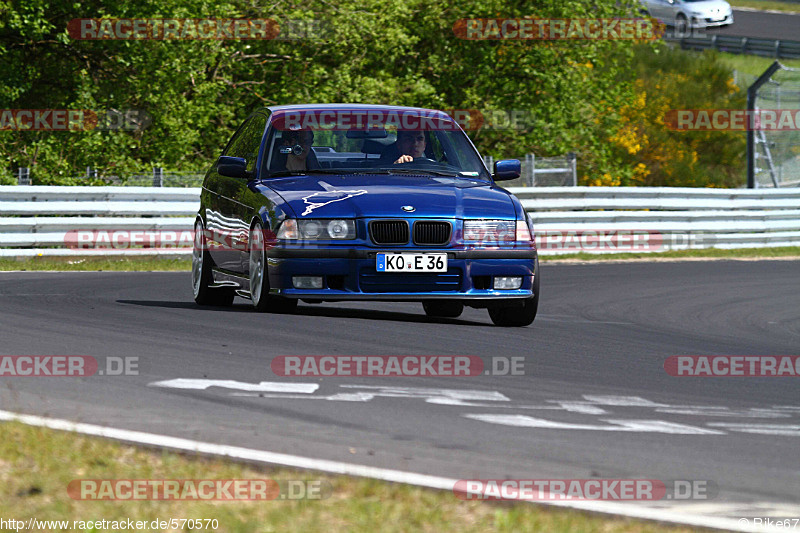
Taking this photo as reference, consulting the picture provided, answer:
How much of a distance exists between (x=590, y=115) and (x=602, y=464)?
79.9 ft

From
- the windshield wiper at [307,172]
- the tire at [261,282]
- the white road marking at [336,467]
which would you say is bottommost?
the tire at [261,282]

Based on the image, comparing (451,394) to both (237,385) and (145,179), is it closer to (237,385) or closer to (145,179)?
(237,385)

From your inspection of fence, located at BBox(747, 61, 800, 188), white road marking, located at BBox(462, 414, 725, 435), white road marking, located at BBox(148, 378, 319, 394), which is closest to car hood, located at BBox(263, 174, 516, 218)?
white road marking, located at BBox(148, 378, 319, 394)

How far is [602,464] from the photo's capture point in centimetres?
511

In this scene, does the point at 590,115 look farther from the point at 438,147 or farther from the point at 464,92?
the point at 438,147

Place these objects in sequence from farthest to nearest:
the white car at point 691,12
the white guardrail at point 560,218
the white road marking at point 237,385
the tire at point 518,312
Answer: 1. the white car at point 691,12
2. the white guardrail at point 560,218
3. the tire at point 518,312
4. the white road marking at point 237,385

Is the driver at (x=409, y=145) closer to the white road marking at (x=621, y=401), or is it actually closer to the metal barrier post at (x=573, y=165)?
the white road marking at (x=621, y=401)

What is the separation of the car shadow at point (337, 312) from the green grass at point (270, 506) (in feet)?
17.2

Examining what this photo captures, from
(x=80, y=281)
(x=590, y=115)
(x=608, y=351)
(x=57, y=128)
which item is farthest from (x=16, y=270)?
(x=590, y=115)

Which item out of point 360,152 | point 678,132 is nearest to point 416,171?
point 360,152

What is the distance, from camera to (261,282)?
961cm

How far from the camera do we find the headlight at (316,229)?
30.3 feet

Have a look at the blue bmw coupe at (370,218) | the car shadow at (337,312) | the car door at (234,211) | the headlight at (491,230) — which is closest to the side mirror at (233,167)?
the blue bmw coupe at (370,218)

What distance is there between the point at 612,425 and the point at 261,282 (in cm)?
413
